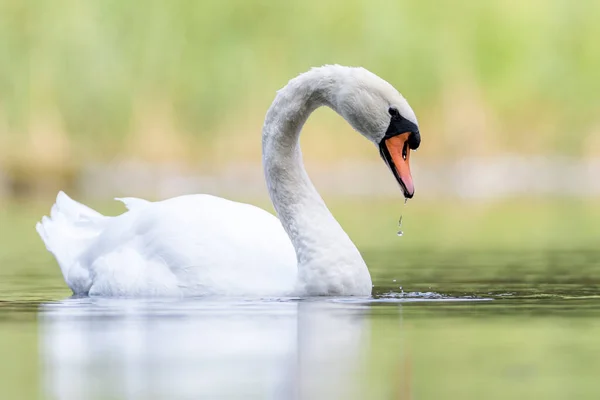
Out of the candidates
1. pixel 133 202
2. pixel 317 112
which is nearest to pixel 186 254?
pixel 133 202

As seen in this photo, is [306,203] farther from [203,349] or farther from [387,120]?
[203,349]

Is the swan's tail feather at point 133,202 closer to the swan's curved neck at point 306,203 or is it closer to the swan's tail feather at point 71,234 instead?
the swan's tail feather at point 71,234

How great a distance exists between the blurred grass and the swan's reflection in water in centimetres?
1568

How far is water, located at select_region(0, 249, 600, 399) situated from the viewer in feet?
14.0

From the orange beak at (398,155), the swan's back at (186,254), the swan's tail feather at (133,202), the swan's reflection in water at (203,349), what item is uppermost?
the orange beak at (398,155)

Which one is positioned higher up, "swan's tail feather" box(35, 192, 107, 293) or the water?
"swan's tail feather" box(35, 192, 107, 293)

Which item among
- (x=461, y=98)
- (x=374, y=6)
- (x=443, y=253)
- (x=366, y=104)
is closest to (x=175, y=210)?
(x=366, y=104)

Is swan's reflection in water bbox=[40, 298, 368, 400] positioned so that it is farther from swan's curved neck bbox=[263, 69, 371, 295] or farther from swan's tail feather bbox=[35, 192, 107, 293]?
swan's tail feather bbox=[35, 192, 107, 293]

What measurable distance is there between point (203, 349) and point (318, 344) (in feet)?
1.43

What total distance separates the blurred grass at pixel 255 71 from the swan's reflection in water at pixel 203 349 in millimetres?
15677

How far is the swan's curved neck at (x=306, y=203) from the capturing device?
6.86 m

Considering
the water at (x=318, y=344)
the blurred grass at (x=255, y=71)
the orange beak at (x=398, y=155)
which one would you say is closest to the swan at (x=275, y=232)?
the orange beak at (x=398, y=155)

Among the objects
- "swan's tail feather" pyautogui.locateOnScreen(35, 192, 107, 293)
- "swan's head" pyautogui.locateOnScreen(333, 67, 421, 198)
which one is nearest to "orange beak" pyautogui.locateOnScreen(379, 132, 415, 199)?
"swan's head" pyautogui.locateOnScreen(333, 67, 421, 198)

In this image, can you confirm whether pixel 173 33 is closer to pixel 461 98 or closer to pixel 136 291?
pixel 461 98
